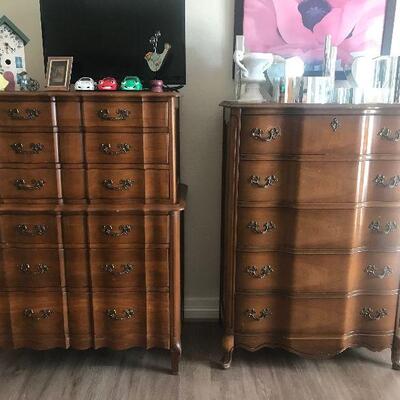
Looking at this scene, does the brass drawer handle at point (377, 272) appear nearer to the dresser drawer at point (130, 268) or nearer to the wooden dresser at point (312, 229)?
the wooden dresser at point (312, 229)

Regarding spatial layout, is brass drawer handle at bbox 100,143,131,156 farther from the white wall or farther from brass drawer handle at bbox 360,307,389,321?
brass drawer handle at bbox 360,307,389,321

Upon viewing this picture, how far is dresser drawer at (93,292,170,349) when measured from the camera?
187 centimetres

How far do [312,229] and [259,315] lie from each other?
46cm

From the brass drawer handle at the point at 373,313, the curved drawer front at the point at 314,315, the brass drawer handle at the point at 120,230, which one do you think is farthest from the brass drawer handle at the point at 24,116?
the brass drawer handle at the point at 373,313

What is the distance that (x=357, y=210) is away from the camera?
1.79 metres

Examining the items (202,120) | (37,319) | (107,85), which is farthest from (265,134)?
(37,319)

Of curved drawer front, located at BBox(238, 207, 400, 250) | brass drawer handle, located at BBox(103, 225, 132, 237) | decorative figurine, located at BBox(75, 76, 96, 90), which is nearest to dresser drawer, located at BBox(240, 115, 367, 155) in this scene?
curved drawer front, located at BBox(238, 207, 400, 250)

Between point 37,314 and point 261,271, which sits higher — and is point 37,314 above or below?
below

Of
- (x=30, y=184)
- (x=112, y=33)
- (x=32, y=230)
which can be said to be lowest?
(x=32, y=230)

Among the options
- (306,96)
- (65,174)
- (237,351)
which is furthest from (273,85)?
(237,351)

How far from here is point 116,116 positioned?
1700mm

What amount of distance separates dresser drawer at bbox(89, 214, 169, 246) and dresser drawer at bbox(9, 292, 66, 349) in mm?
336

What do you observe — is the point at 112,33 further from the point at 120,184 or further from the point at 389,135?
the point at 389,135

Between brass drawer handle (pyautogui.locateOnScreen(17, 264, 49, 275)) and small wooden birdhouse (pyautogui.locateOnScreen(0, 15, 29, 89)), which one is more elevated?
small wooden birdhouse (pyautogui.locateOnScreen(0, 15, 29, 89))
